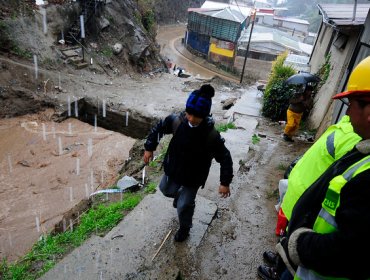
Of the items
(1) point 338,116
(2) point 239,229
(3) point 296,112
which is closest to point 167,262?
(2) point 239,229

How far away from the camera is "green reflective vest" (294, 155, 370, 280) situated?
134 cm

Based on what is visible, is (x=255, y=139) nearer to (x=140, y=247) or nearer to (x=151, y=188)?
(x=151, y=188)

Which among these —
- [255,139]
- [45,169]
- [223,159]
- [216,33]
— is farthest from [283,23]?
[223,159]

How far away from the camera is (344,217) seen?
1277 mm

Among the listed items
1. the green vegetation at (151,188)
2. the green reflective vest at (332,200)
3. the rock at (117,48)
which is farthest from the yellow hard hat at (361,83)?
the rock at (117,48)

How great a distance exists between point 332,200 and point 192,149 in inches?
64.4

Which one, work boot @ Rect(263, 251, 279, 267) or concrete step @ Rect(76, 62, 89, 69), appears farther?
concrete step @ Rect(76, 62, 89, 69)

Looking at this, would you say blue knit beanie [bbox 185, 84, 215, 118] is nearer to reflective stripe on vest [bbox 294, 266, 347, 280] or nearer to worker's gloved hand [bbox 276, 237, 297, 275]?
worker's gloved hand [bbox 276, 237, 297, 275]

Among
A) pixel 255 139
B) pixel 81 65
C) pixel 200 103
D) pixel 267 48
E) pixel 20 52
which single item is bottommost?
pixel 267 48

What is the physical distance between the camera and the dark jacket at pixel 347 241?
1.24 meters

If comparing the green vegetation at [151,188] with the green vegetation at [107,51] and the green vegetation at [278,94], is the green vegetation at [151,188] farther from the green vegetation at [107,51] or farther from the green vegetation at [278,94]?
the green vegetation at [107,51]

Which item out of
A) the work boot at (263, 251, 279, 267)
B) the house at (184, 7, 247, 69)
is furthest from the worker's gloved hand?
the house at (184, 7, 247, 69)

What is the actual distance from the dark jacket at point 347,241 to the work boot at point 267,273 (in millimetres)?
1830

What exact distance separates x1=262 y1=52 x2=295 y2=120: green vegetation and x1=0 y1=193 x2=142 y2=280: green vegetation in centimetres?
676
